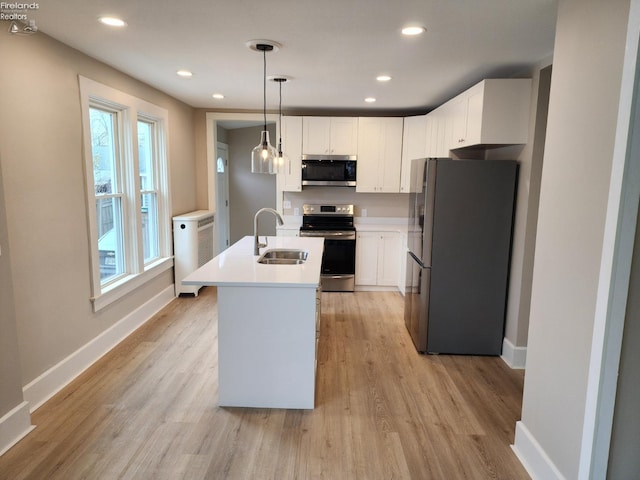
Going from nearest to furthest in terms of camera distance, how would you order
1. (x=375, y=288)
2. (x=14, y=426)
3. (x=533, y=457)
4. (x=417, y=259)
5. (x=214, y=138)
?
(x=533, y=457)
(x=14, y=426)
(x=417, y=259)
(x=375, y=288)
(x=214, y=138)

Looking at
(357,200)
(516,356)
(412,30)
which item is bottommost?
(516,356)

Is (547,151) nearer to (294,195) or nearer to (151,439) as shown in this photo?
(151,439)

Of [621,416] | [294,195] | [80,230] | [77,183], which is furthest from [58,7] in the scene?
[294,195]

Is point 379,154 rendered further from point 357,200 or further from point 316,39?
point 316,39

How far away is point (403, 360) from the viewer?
11.0ft

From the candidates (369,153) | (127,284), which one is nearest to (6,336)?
(127,284)

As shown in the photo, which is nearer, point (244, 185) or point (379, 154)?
point (379, 154)

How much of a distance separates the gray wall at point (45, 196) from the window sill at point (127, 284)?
0.09 m

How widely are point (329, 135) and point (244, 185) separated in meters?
2.70

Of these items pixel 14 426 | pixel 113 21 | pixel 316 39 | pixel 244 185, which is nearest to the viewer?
pixel 14 426

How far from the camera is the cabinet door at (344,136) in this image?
514cm

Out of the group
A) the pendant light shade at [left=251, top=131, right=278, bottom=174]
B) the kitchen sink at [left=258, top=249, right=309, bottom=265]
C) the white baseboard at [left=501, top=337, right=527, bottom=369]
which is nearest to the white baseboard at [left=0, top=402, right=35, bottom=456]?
the kitchen sink at [left=258, top=249, right=309, bottom=265]

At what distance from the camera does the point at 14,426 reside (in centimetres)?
220

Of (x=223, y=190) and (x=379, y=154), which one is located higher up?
(x=379, y=154)
